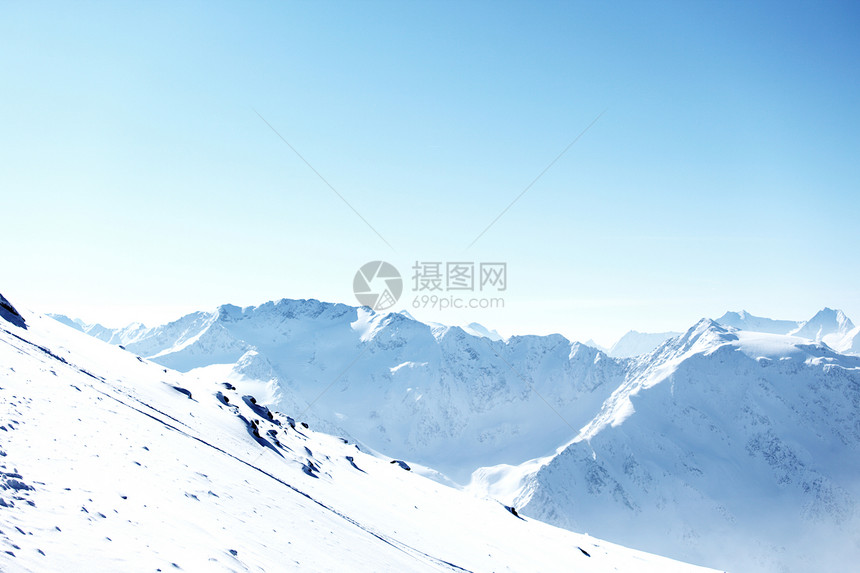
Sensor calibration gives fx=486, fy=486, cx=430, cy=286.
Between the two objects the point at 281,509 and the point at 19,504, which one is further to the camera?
the point at 281,509

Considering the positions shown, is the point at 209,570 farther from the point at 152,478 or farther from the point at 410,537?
the point at 410,537

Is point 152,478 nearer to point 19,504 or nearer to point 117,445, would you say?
point 117,445

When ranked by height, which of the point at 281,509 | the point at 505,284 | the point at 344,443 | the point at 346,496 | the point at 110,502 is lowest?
the point at 344,443

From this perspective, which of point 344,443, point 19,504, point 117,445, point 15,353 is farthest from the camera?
point 344,443

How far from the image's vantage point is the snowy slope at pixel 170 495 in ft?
33.6

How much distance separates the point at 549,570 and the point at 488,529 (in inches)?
279

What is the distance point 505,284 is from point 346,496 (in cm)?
2927

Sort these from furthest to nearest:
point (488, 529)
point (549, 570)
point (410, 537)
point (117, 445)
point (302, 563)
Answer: point (488, 529)
point (549, 570)
point (410, 537)
point (117, 445)
point (302, 563)

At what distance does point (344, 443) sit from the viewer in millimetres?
62125

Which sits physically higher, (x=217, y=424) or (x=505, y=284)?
(x=505, y=284)

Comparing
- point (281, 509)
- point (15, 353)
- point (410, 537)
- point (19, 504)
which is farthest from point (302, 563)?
point (15, 353)

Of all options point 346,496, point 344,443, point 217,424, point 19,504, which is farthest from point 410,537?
point 344,443

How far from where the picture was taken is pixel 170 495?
45.4ft

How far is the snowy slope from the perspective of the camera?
33.6ft
